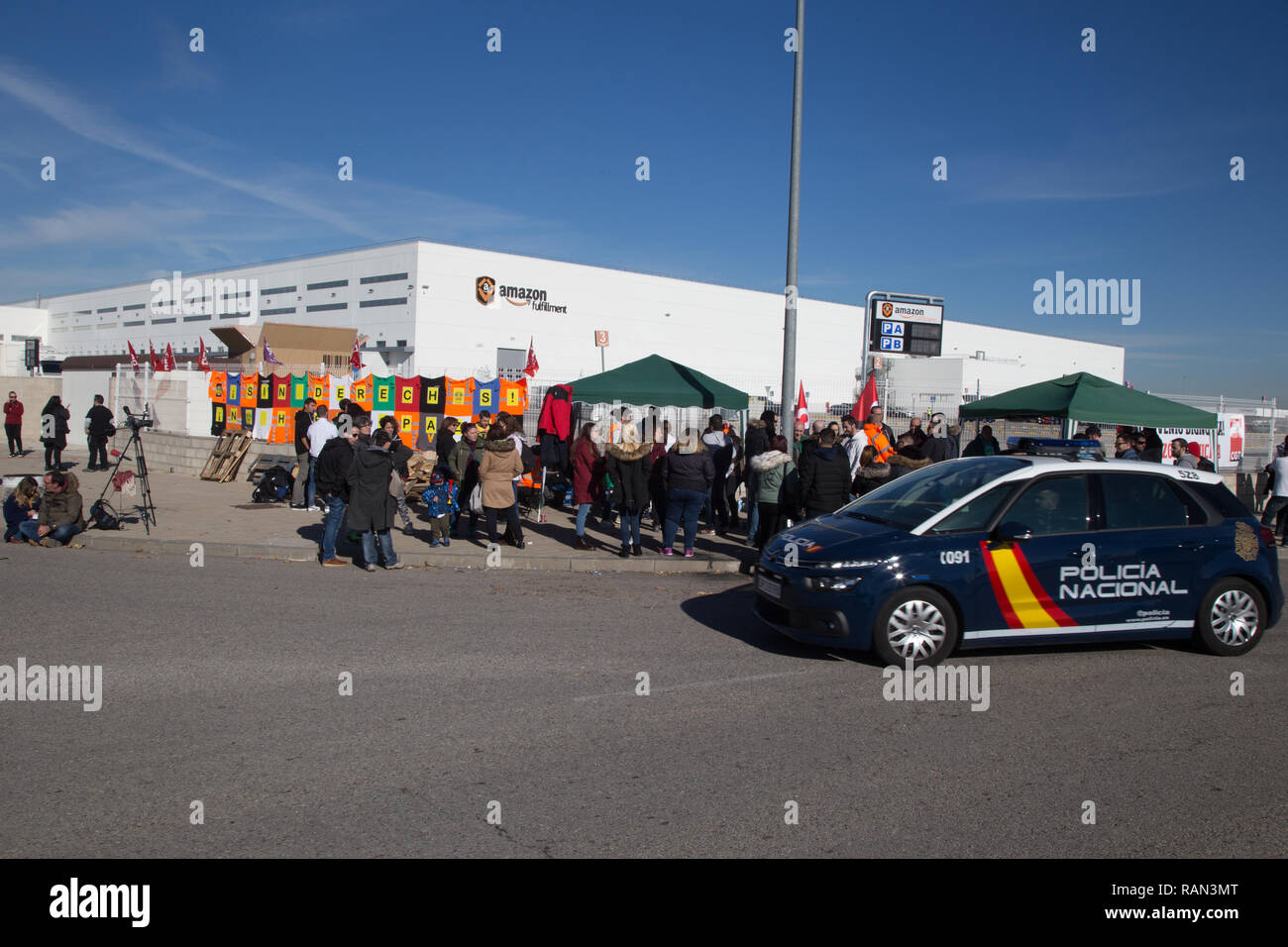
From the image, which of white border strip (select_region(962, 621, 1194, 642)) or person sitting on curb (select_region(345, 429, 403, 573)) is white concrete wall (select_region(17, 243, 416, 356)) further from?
white border strip (select_region(962, 621, 1194, 642))

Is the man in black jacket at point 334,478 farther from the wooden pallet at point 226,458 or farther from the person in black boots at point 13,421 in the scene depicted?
the person in black boots at point 13,421

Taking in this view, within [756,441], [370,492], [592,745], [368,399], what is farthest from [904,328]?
[592,745]

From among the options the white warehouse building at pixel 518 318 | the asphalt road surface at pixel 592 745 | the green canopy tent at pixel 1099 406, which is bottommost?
the asphalt road surface at pixel 592 745

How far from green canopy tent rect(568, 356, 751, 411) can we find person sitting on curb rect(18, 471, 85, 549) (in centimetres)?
769

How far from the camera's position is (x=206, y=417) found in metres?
23.1

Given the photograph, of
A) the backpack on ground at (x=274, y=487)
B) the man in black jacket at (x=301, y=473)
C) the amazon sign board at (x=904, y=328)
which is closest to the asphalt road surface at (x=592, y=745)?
the man in black jacket at (x=301, y=473)

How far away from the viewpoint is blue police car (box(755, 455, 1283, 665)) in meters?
6.82

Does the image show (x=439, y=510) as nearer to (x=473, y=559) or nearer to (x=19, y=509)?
(x=473, y=559)

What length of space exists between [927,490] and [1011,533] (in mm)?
940

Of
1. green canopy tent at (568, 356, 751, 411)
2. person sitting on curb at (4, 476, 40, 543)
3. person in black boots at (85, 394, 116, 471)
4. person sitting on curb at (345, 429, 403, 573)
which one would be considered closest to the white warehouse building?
person in black boots at (85, 394, 116, 471)

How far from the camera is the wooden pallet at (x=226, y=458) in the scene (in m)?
18.9

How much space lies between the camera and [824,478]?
10.4 m

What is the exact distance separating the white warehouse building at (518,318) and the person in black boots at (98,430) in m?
23.4

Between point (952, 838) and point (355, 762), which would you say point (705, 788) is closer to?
point (952, 838)
